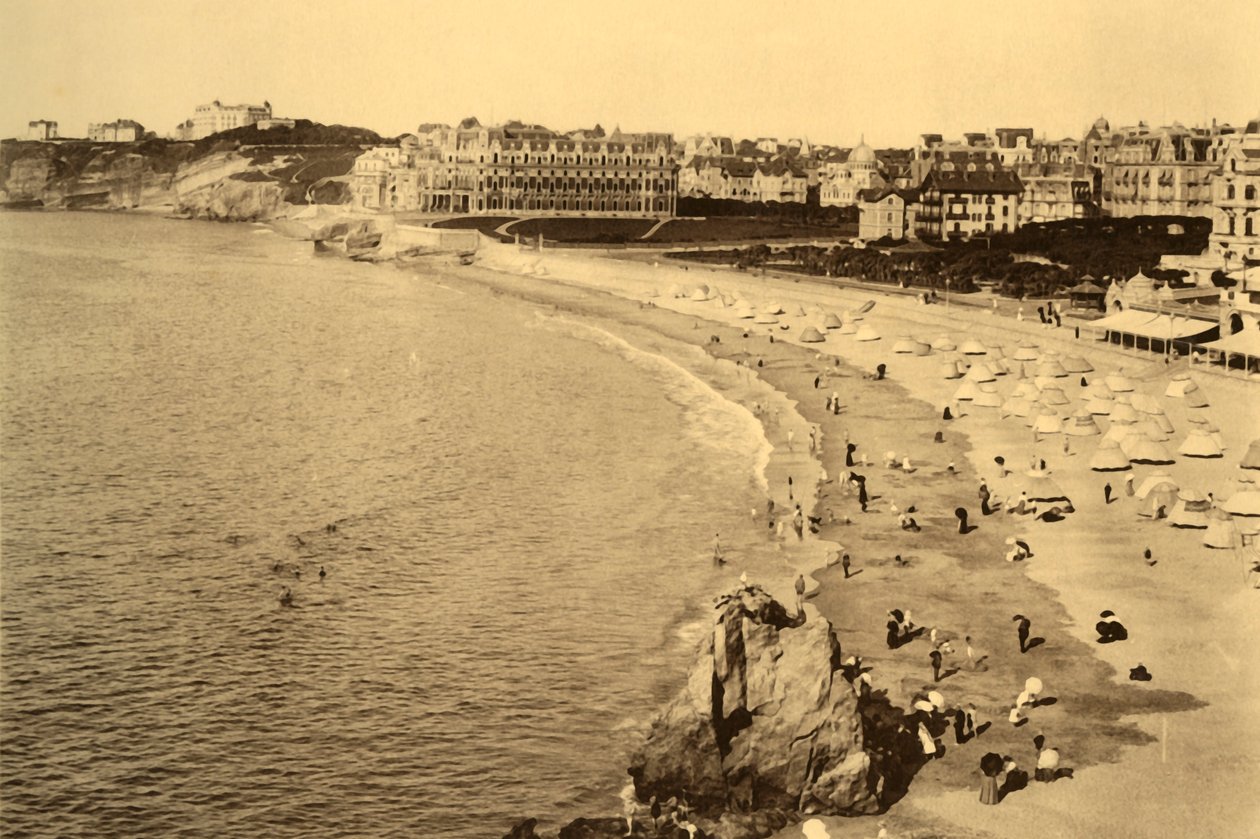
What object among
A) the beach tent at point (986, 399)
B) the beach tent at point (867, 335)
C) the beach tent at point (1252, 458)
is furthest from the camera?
the beach tent at point (867, 335)

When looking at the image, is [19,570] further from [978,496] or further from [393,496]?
[978,496]

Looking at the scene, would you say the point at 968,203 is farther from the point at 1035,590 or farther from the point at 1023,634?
the point at 1023,634

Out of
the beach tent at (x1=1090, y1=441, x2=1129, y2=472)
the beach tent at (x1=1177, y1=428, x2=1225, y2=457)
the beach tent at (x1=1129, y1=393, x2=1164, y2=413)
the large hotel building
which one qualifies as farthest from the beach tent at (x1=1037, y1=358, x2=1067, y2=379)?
the large hotel building

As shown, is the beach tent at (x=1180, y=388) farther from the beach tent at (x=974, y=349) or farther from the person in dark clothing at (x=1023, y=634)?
the person in dark clothing at (x=1023, y=634)

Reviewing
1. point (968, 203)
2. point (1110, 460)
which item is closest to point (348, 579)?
point (1110, 460)

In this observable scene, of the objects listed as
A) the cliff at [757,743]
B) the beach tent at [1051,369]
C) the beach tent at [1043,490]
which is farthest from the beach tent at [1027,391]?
the cliff at [757,743]
